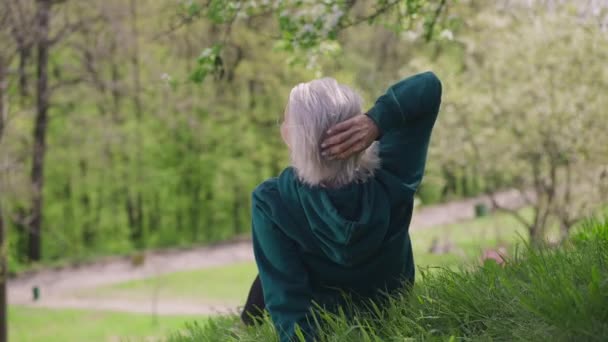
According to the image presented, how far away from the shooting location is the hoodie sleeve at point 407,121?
2.51 metres

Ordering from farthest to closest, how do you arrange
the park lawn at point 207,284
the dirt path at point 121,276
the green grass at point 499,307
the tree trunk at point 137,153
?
1. the tree trunk at point 137,153
2. the park lawn at point 207,284
3. the dirt path at point 121,276
4. the green grass at point 499,307

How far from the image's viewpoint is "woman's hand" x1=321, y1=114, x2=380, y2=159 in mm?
2404

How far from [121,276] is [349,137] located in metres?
18.6

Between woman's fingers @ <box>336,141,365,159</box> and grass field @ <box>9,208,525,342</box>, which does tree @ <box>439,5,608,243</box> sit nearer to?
grass field @ <box>9,208,525,342</box>

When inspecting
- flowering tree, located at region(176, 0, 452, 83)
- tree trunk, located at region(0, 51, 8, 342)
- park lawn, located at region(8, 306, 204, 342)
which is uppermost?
flowering tree, located at region(176, 0, 452, 83)

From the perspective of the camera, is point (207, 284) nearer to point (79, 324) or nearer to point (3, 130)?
point (79, 324)

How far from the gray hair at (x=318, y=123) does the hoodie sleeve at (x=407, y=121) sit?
112 millimetres

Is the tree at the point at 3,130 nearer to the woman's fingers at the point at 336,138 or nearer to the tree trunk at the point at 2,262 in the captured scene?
the tree trunk at the point at 2,262

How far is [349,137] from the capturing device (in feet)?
7.93

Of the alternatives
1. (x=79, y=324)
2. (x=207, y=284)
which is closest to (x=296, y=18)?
(x=79, y=324)

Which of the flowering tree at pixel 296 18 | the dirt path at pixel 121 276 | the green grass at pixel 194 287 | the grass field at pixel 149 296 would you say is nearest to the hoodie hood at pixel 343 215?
the flowering tree at pixel 296 18

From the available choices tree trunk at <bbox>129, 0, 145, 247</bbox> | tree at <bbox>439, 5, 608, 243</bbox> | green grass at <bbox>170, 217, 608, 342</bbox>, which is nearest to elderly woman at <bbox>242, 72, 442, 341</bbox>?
green grass at <bbox>170, 217, 608, 342</bbox>

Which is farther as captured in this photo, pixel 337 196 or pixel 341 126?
Answer: pixel 337 196

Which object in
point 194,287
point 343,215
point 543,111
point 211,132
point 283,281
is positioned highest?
point 543,111
